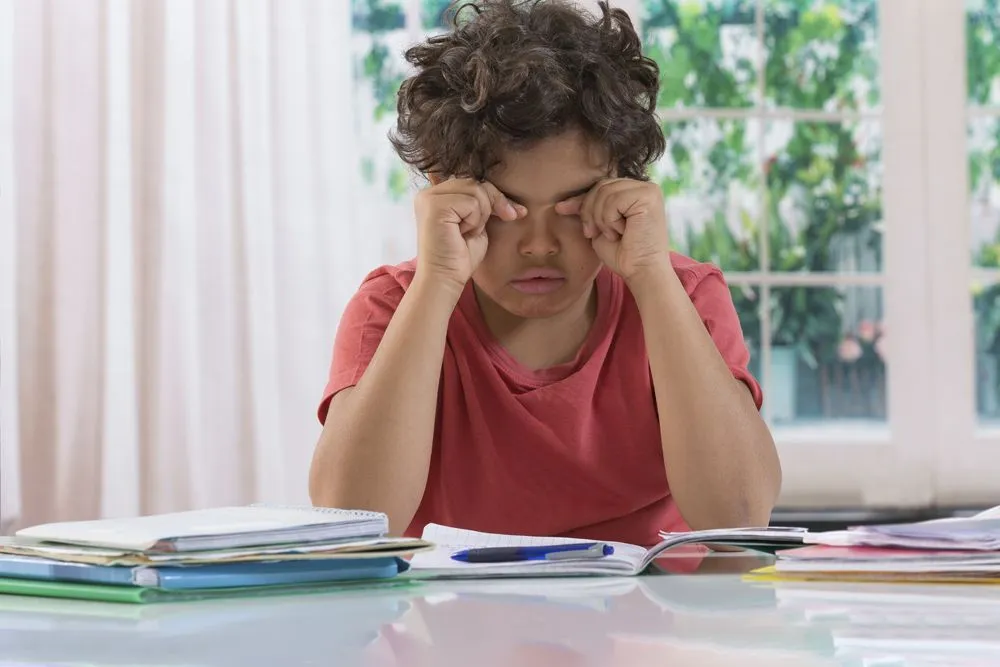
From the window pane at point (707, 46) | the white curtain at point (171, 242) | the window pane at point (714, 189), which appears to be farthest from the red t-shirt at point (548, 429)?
the window pane at point (707, 46)

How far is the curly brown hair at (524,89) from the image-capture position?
4.18 feet

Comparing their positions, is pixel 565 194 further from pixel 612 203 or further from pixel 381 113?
pixel 381 113

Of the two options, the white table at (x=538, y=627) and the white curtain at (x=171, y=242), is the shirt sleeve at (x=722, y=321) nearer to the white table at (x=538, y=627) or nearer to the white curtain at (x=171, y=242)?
the white table at (x=538, y=627)

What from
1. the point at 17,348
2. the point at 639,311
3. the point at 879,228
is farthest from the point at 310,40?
the point at 639,311

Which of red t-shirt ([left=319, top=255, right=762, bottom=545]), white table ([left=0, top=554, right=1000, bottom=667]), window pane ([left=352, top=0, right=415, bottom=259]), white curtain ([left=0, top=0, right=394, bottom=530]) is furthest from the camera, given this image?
window pane ([left=352, top=0, right=415, bottom=259])

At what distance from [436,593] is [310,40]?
2174 millimetres

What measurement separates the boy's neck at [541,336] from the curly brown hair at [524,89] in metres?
0.20

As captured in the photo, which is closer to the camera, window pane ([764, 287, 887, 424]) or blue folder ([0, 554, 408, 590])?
blue folder ([0, 554, 408, 590])

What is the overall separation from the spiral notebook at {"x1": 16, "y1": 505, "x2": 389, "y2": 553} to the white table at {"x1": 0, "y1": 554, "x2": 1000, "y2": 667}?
4 centimetres

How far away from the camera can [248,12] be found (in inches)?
105

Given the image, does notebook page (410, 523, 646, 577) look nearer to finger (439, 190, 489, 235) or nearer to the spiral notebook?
the spiral notebook

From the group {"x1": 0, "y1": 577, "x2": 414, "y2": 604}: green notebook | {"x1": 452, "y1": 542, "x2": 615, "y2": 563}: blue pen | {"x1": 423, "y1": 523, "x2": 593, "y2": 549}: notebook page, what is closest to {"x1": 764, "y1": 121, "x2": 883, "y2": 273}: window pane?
{"x1": 423, "y1": 523, "x2": 593, "y2": 549}: notebook page

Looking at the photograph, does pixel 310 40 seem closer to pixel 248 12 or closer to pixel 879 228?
pixel 248 12

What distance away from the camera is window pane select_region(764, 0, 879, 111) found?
2777 mm
